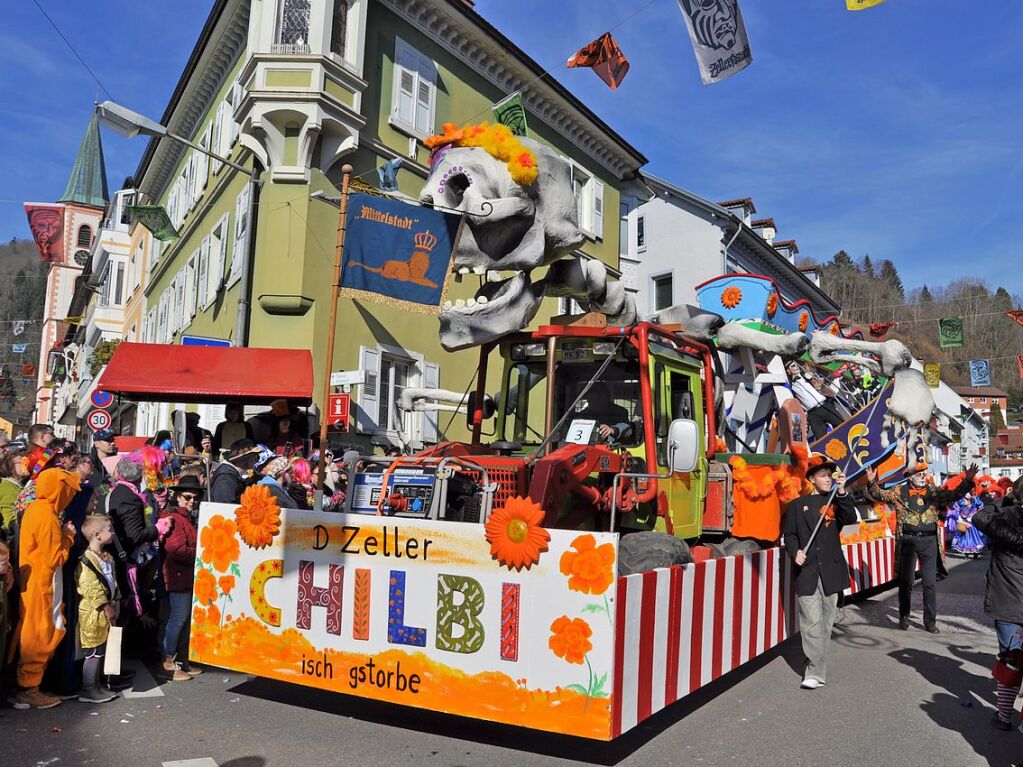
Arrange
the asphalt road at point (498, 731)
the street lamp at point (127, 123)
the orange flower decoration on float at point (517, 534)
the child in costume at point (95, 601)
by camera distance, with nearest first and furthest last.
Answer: the orange flower decoration on float at point (517, 534)
the asphalt road at point (498, 731)
the child in costume at point (95, 601)
the street lamp at point (127, 123)

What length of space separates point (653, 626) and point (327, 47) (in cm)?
1303

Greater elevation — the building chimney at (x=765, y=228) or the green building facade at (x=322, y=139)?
the building chimney at (x=765, y=228)

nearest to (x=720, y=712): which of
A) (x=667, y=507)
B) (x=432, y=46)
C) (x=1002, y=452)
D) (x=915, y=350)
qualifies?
(x=667, y=507)


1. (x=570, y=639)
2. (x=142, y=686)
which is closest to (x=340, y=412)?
(x=142, y=686)

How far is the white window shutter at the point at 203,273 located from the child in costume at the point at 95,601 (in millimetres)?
13673

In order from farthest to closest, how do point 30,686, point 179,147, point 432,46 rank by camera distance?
point 179,147 → point 432,46 → point 30,686

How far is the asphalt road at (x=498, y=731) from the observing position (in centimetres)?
489

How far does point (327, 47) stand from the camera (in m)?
14.9

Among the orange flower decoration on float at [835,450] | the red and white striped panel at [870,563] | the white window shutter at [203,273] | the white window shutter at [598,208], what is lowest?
the red and white striped panel at [870,563]

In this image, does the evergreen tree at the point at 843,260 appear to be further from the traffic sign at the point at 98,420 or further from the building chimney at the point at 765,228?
the traffic sign at the point at 98,420

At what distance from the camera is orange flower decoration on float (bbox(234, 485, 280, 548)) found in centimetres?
560

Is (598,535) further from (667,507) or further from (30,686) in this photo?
(30,686)

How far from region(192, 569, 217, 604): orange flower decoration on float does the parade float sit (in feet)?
0.05

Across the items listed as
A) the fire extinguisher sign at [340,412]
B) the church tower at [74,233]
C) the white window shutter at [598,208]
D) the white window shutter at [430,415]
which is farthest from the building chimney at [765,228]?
the church tower at [74,233]
